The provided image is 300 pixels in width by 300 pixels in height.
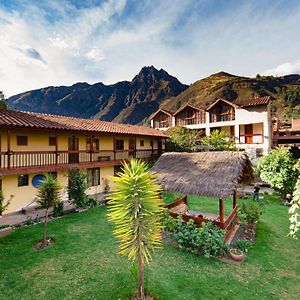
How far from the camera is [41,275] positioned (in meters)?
7.09

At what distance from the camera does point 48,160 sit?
15.4 m

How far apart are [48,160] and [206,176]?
1127 centimetres

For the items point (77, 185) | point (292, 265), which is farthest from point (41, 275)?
point (292, 265)

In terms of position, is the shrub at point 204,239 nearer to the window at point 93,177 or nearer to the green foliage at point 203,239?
the green foliage at point 203,239

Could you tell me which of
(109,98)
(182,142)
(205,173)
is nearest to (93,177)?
(182,142)

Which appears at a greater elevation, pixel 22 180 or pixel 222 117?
pixel 222 117

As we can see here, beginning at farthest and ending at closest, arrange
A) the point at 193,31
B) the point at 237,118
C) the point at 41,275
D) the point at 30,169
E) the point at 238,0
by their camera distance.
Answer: the point at 237,118 → the point at 193,31 → the point at 30,169 → the point at 238,0 → the point at 41,275

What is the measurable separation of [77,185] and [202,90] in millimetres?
111584

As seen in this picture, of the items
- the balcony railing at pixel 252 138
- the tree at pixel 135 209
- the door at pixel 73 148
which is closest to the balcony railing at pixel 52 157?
the door at pixel 73 148

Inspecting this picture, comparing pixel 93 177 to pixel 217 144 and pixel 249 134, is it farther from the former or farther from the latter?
pixel 249 134

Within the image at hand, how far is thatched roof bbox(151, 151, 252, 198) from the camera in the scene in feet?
30.8

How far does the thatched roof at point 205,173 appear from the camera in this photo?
9.40 m

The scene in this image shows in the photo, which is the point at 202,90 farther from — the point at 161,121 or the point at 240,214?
the point at 240,214

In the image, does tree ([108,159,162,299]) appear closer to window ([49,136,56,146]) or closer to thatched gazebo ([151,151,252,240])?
thatched gazebo ([151,151,252,240])
